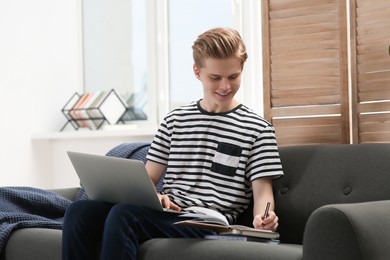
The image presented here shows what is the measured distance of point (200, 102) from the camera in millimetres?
2918

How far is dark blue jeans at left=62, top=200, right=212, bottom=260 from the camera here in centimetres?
235

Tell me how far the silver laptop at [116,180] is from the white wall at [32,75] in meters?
2.33

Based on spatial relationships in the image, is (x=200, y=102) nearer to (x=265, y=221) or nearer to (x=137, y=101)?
(x=265, y=221)

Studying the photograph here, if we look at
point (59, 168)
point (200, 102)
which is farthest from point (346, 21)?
point (59, 168)

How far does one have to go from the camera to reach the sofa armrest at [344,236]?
1.97 meters

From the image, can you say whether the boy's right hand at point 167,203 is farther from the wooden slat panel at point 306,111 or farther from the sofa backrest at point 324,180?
the wooden slat panel at point 306,111

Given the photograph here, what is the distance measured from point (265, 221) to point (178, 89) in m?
2.65

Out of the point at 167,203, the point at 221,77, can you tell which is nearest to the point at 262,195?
the point at 167,203

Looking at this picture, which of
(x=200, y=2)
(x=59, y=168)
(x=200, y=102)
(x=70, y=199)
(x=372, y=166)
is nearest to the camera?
(x=372, y=166)

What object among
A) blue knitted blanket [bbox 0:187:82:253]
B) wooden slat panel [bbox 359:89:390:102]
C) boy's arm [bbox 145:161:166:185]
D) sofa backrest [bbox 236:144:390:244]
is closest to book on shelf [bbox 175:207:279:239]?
sofa backrest [bbox 236:144:390:244]

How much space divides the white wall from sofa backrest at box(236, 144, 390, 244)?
2529 mm

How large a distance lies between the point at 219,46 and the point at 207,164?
0.43m

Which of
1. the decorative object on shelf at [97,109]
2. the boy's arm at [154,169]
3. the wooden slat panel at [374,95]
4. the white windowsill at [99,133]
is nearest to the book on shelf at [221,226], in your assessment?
the boy's arm at [154,169]

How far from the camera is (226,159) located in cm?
276
